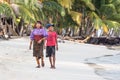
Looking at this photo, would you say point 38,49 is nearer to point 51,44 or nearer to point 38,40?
point 38,40

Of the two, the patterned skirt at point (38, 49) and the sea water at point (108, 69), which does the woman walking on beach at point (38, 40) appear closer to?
the patterned skirt at point (38, 49)

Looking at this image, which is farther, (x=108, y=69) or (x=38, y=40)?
(x=108, y=69)

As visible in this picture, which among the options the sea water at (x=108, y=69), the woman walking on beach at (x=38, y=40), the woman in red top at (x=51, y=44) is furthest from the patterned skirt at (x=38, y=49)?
the sea water at (x=108, y=69)

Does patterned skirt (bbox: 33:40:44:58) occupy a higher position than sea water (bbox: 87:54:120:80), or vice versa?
patterned skirt (bbox: 33:40:44:58)

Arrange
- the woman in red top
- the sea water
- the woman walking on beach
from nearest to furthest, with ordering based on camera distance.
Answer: the sea water → the woman walking on beach → the woman in red top

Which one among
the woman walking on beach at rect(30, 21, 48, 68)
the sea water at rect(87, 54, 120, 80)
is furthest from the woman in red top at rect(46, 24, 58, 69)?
the sea water at rect(87, 54, 120, 80)

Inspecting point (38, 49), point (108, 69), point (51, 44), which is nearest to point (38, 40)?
point (38, 49)

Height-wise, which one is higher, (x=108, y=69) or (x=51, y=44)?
(x=51, y=44)

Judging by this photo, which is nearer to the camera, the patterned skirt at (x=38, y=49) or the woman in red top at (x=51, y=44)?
the patterned skirt at (x=38, y=49)

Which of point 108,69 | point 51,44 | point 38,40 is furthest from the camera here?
point 108,69

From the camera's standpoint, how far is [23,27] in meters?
39.7

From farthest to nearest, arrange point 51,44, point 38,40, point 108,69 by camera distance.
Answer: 1. point 108,69
2. point 51,44
3. point 38,40

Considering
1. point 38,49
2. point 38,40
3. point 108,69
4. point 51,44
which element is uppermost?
point 38,40

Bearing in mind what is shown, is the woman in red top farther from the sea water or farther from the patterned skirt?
the sea water
